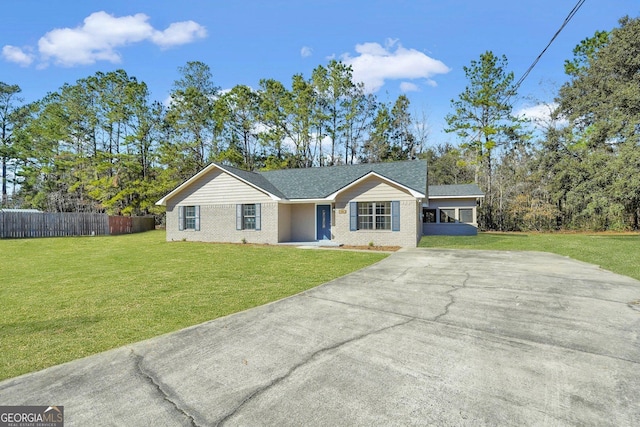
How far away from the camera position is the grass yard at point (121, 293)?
3.98 meters

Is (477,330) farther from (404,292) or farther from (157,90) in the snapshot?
(157,90)

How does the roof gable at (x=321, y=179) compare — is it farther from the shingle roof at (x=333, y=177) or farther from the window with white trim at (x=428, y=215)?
the window with white trim at (x=428, y=215)

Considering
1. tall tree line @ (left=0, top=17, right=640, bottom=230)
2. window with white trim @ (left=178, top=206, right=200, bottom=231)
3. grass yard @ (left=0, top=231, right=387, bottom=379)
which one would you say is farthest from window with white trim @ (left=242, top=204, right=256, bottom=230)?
tall tree line @ (left=0, top=17, right=640, bottom=230)

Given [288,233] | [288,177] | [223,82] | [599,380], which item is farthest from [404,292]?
[223,82]

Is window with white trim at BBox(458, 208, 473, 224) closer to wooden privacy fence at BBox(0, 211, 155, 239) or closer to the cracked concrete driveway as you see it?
the cracked concrete driveway

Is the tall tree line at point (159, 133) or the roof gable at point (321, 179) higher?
the tall tree line at point (159, 133)

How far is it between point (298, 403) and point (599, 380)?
2.92 meters

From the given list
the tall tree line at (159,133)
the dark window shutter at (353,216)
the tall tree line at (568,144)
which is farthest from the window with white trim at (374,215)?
the tall tree line at (159,133)

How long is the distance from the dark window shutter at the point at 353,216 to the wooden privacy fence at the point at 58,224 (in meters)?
19.9

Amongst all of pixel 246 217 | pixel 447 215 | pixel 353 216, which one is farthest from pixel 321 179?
pixel 447 215

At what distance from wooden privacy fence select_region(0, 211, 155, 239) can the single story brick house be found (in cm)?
896

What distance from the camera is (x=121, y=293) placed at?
20.9ft

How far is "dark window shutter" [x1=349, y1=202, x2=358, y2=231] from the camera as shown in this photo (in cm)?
1573

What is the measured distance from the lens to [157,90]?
3112 cm
